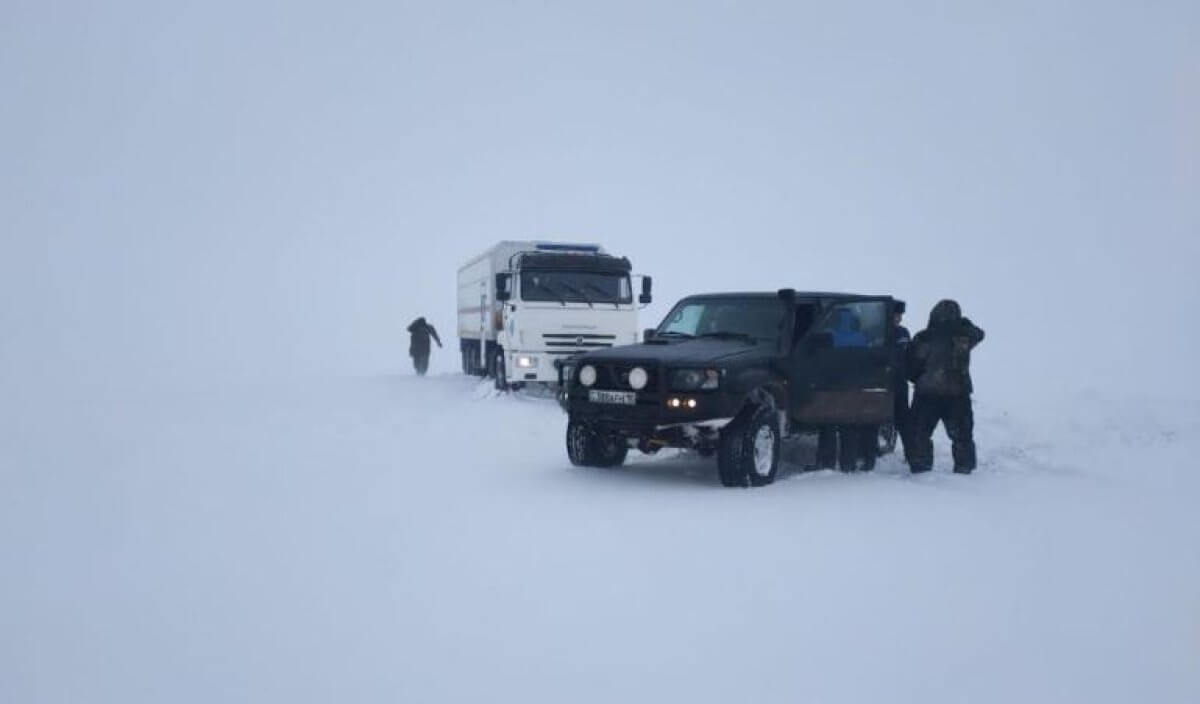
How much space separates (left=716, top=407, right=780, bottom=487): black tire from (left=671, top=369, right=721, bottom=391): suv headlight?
48 cm

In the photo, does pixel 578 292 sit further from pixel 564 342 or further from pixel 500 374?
pixel 500 374

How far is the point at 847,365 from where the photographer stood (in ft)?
30.3

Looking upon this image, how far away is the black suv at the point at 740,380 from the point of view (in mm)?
8320

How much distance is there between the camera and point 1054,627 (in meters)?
4.82

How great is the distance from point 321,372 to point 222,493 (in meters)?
18.5

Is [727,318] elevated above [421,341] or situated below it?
above

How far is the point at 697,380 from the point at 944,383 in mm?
2782

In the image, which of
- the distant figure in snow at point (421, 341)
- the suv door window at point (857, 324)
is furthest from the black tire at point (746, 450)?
the distant figure in snow at point (421, 341)

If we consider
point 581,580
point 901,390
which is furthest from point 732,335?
point 581,580

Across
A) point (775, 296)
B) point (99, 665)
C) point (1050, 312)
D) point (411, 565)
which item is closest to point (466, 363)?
point (775, 296)

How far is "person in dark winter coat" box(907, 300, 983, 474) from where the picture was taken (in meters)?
9.27

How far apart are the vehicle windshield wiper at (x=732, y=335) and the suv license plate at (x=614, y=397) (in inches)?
57.5

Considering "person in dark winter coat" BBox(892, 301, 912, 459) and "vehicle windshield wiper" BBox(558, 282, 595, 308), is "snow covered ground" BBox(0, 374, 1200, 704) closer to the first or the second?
"person in dark winter coat" BBox(892, 301, 912, 459)

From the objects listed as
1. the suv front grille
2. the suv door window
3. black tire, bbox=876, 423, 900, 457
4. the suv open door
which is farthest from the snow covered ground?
the suv door window
